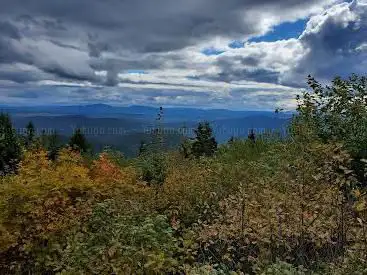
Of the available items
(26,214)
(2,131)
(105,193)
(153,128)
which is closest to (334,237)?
(105,193)

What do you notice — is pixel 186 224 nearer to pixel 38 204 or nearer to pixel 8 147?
pixel 38 204

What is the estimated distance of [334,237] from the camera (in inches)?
285

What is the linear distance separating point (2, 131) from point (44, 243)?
9.05 metres

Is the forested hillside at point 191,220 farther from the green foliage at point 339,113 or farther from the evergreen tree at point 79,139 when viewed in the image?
the evergreen tree at point 79,139

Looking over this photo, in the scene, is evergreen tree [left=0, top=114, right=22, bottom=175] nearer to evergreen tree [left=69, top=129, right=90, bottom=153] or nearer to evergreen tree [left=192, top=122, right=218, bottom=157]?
evergreen tree [left=69, top=129, right=90, bottom=153]

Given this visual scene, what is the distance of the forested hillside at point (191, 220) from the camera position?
20.3ft

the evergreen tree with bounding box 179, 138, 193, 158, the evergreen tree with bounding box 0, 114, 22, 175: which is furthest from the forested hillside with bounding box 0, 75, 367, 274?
the evergreen tree with bounding box 179, 138, 193, 158

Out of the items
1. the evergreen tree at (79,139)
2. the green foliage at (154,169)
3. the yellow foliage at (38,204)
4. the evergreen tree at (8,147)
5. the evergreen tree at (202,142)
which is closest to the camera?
the yellow foliage at (38,204)

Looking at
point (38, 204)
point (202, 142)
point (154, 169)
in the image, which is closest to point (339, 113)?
point (154, 169)

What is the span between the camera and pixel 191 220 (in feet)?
31.6

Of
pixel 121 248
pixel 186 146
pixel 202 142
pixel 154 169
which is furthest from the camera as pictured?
pixel 202 142

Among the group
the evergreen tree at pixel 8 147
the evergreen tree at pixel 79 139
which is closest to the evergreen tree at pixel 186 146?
the evergreen tree at pixel 79 139

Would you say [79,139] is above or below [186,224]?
above

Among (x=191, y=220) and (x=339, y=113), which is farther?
(x=339, y=113)
